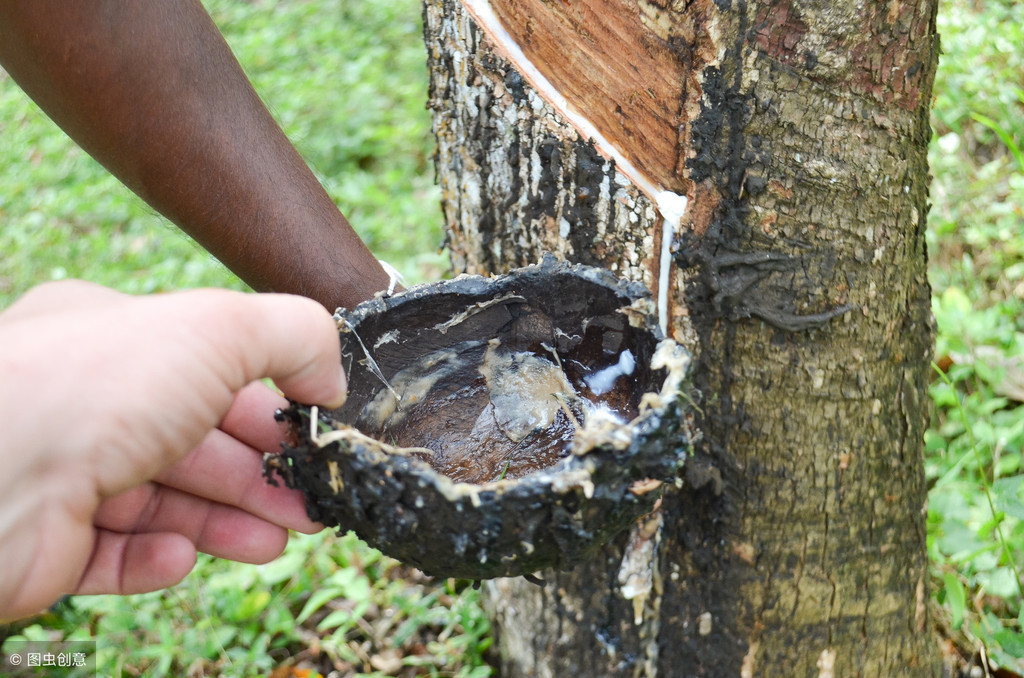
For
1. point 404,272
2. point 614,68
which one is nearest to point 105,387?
point 614,68

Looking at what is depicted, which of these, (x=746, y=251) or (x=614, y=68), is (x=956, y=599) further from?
(x=614, y=68)

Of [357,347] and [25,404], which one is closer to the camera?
[25,404]

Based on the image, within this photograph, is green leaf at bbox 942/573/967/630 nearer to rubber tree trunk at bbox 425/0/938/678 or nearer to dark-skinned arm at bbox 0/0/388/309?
rubber tree trunk at bbox 425/0/938/678

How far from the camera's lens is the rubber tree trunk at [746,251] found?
1.24 metres

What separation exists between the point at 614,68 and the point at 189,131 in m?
0.83

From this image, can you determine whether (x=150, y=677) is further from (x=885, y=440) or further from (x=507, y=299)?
(x=885, y=440)

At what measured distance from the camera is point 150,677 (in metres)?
2.09

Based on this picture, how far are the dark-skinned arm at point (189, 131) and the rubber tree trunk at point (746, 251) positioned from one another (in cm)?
36

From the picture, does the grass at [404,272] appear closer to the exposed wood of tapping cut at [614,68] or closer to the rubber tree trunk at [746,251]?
the rubber tree trunk at [746,251]

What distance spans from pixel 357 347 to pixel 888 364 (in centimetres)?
105

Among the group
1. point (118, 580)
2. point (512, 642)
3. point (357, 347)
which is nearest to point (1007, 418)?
point (512, 642)

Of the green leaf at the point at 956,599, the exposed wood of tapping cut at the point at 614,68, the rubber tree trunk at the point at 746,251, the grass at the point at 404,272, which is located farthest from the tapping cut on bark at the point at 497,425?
the green leaf at the point at 956,599

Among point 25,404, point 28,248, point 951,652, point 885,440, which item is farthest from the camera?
point 28,248

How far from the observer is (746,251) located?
134 centimetres
